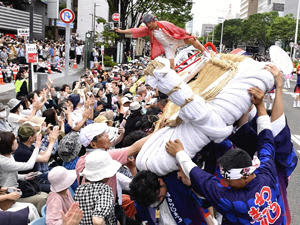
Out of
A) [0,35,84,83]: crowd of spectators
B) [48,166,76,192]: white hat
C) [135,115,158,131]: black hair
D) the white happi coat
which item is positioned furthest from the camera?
[0,35,84,83]: crowd of spectators

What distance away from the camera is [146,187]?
2709 mm

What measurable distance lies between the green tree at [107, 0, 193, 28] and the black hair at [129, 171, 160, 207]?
95.6 ft

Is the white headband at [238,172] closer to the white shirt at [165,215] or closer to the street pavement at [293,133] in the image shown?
the white shirt at [165,215]

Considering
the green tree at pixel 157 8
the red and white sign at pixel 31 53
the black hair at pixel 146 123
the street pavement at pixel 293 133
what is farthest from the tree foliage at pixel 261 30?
the black hair at pixel 146 123

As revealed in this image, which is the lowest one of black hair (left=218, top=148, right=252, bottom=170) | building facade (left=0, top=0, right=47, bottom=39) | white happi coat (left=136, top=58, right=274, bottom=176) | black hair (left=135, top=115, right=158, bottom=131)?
black hair (left=135, top=115, right=158, bottom=131)

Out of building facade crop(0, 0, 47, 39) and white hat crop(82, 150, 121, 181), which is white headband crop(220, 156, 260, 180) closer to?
white hat crop(82, 150, 121, 181)

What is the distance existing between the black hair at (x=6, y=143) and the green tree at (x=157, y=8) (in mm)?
27951

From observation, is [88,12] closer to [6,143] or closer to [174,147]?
[6,143]

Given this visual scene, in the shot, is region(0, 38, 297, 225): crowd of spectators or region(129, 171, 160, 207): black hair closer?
region(0, 38, 297, 225): crowd of spectators

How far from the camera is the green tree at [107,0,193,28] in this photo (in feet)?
103

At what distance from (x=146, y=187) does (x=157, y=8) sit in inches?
1202

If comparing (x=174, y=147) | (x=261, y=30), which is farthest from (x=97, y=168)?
(x=261, y=30)

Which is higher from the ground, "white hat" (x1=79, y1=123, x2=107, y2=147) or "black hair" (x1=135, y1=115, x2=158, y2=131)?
"white hat" (x1=79, y1=123, x2=107, y2=147)

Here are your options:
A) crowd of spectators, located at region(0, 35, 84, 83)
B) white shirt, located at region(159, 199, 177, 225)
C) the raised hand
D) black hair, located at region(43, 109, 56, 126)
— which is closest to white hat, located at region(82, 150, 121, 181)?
white shirt, located at region(159, 199, 177, 225)
